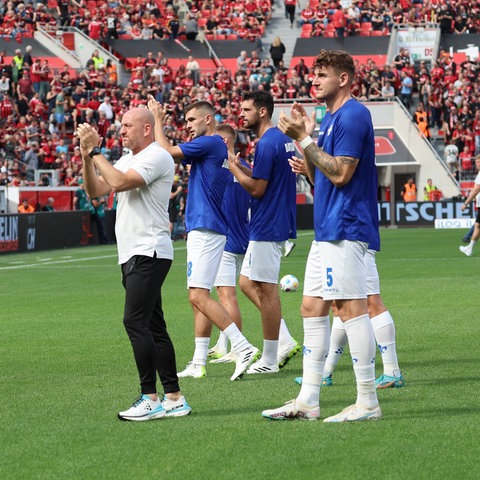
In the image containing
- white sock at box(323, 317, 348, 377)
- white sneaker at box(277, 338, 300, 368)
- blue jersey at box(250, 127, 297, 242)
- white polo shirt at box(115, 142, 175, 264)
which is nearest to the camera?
white polo shirt at box(115, 142, 175, 264)

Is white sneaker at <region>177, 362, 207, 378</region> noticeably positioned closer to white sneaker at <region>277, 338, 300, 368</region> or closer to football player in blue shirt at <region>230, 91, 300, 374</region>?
football player in blue shirt at <region>230, 91, 300, 374</region>

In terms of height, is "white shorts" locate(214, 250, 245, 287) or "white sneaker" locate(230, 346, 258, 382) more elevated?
"white shorts" locate(214, 250, 245, 287)

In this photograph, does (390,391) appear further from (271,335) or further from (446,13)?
(446,13)

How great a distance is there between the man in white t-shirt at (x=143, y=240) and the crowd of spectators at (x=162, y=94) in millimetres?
30530

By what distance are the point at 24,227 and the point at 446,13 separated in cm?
2952

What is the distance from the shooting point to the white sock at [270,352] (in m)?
10.5

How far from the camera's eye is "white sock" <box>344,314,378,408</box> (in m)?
7.79

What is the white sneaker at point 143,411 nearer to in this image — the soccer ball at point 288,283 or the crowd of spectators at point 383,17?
the soccer ball at point 288,283

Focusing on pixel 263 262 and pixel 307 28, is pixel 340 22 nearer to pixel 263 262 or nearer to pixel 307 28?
pixel 307 28

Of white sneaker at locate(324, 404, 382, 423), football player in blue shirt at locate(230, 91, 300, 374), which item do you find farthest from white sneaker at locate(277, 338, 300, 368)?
white sneaker at locate(324, 404, 382, 423)

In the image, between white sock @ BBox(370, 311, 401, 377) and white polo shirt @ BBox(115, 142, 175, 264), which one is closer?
white polo shirt @ BBox(115, 142, 175, 264)

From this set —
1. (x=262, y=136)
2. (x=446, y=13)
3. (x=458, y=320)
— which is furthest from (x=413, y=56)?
(x=262, y=136)

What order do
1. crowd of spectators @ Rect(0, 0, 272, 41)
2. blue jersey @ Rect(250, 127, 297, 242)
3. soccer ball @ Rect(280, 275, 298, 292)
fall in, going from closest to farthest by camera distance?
blue jersey @ Rect(250, 127, 297, 242), soccer ball @ Rect(280, 275, 298, 292), crowd of spectators @ Rect(0, 0, 272, 41)

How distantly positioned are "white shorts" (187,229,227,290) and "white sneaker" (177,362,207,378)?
0.72 metres
